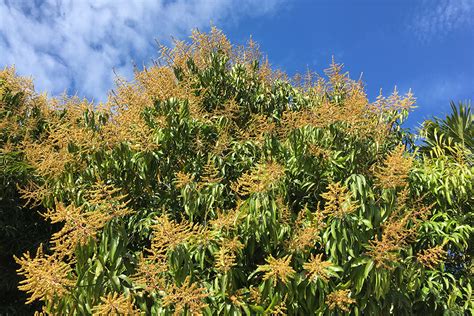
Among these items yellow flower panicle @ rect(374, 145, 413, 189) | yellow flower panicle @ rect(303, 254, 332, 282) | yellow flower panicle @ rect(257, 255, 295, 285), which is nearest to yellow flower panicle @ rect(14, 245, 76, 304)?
yellow flower panicle @ rect(257, 255, 295, 285)

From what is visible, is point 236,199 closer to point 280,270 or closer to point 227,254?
point 227,254

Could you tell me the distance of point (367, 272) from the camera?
2.54 metres

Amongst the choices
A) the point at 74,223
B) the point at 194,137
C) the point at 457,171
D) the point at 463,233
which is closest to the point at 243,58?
the point at 194,137

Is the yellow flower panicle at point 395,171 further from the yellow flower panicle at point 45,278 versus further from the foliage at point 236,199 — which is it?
the yellow flower panicle at point 45,278

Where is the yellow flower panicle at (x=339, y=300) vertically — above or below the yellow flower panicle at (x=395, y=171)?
below

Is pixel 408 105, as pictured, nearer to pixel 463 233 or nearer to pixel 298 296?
pixel 463 233

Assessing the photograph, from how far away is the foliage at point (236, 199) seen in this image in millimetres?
2555

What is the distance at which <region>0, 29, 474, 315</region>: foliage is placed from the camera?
255cm

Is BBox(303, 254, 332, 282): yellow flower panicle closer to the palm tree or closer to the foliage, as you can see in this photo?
the foliage

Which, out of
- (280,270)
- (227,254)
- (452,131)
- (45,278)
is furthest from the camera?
(452,131)

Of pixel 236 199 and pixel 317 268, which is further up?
pixel 236 199

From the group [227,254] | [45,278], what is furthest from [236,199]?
[45,278]

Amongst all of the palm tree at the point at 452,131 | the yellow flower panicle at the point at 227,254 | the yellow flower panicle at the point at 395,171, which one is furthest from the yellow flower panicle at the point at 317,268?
the palm tree at the point at 452,131

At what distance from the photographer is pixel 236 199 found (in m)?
3.42
